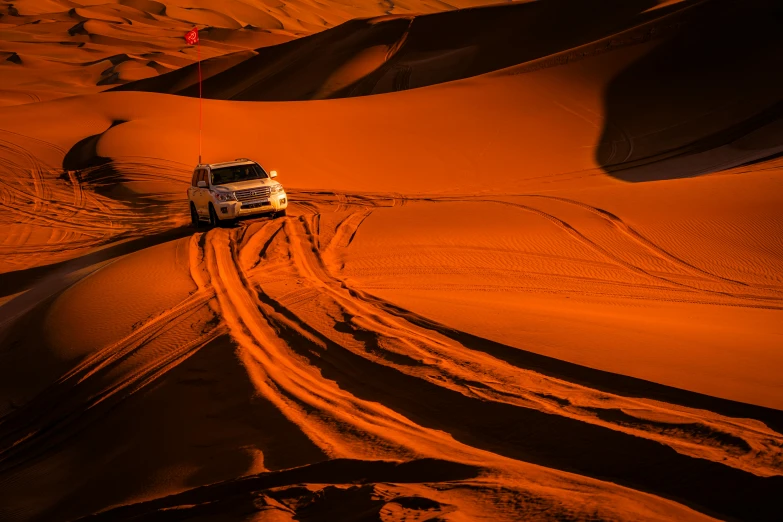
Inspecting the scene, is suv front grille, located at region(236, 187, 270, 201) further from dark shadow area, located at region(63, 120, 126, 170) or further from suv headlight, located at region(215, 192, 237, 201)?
dark shadow area, located at region(63, 120, 126, 170)

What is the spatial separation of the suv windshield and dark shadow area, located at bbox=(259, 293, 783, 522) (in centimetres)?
1052

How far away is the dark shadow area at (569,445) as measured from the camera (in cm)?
446

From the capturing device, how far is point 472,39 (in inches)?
1955

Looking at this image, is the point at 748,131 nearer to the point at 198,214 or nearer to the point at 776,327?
the point at 198,214

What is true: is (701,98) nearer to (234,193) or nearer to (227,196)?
(234,193)

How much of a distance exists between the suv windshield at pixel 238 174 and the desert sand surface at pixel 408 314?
944 mm

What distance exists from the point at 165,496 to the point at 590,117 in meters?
25.4

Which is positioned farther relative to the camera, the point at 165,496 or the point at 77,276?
the point at 77,276

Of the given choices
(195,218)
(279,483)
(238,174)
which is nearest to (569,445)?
(279,483)

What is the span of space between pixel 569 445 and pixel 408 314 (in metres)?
3.54

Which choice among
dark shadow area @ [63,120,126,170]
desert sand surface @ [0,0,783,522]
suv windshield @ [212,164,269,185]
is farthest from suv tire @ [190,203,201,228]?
dark shadow area @ [63,120,126,170]

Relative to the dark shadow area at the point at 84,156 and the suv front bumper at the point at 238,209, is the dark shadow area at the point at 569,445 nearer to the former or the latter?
the suv front bumper at the point at 238,209

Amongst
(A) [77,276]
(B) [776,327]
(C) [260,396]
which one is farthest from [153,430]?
(A) [77,276]

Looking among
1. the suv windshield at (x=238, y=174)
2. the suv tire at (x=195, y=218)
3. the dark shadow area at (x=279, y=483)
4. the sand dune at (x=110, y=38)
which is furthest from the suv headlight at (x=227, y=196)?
the sand dune at (x=110, y=38)
